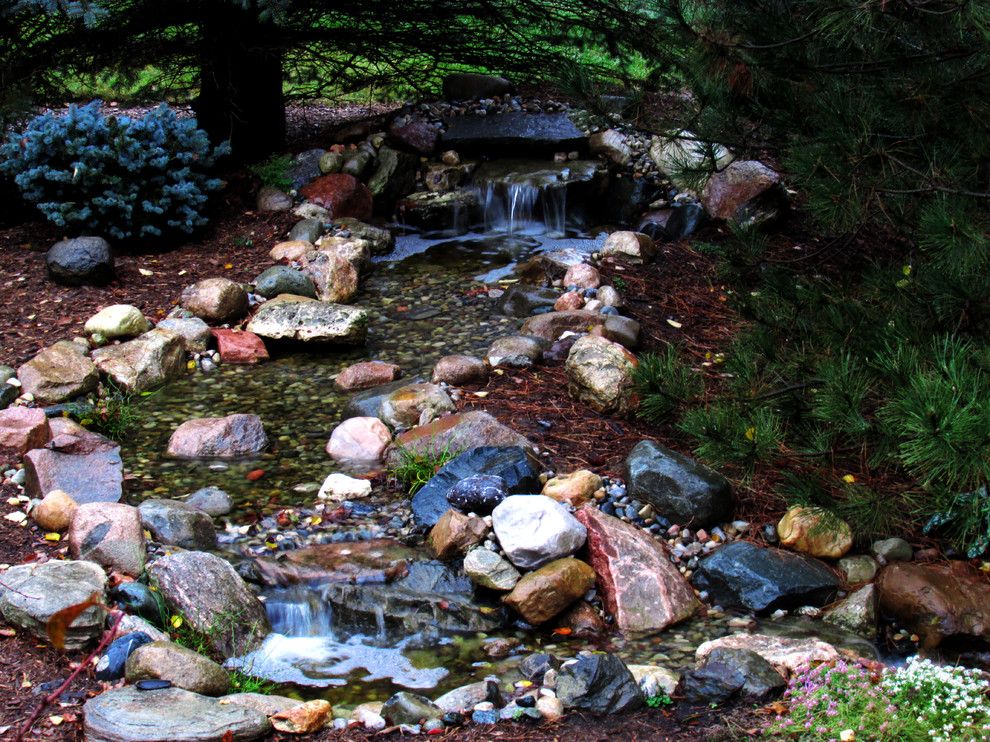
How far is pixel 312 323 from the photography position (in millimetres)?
6027

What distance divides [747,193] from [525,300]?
2158mm

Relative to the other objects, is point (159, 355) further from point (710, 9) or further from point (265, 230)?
point (710, 9)

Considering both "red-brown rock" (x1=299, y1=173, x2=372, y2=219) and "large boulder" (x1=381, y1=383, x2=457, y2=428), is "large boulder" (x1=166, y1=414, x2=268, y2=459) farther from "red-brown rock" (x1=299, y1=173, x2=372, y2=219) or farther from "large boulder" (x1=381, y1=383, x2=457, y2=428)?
"red-brown rock" (x1=299, y1=173, x2=372, y2=219)

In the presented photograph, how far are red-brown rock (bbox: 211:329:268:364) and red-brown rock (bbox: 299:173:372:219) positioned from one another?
1.98 meters

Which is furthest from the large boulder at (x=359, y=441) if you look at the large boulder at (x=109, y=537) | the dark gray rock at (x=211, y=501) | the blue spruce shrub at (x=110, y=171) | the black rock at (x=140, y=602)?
the blue spruce shrub at (x=110, y=171)

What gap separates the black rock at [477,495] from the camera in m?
4.25

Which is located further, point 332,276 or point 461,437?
point 332,276

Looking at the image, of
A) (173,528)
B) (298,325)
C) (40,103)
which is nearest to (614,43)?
(298,325)

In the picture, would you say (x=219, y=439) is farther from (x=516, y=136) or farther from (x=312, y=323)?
(x=516, y=136)

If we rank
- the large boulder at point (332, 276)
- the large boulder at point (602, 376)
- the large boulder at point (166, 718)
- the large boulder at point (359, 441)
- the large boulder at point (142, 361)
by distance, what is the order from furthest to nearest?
the large boulder at point (332, 276) < the large boulder at point (142, 361) < the large boulder at point (602, 376) < the large boulder at point (359, 441) < the large boulder at point (166, 718)

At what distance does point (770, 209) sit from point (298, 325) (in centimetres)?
364

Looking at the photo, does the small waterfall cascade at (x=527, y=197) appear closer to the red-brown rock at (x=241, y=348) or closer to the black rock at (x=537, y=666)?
the red-brown rock at (x=241, y=348)

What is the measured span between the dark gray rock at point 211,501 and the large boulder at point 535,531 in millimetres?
1244

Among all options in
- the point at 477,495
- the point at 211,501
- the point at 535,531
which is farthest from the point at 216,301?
the point at 535,531
